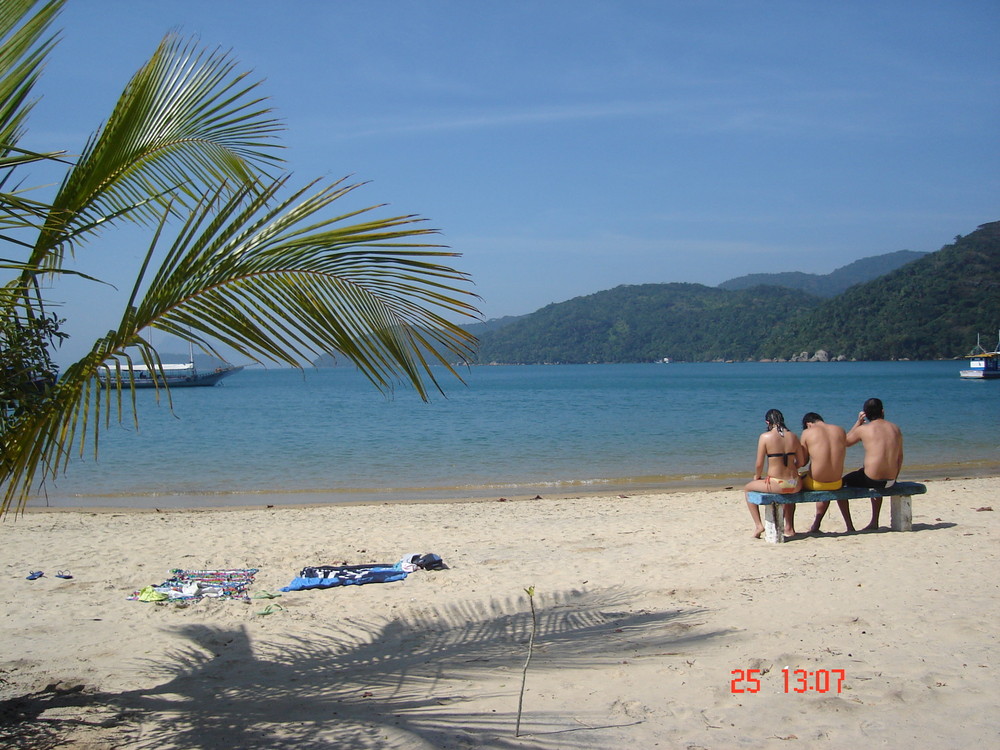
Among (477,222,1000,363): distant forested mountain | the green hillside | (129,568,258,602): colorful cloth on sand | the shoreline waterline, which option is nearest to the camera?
(129,568,258,602): colorful cloth on sand

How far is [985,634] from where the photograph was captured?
4.38 metres

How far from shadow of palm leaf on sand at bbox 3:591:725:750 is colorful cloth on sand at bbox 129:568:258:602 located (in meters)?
0.74

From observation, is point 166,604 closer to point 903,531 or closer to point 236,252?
point 236,252

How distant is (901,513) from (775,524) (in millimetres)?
1293

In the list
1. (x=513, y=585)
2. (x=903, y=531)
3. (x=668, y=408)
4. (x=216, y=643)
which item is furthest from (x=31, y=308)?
(x=668, y=408)

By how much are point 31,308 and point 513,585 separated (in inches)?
162

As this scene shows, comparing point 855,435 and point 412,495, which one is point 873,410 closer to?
point 855,435

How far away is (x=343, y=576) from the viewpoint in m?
6.21

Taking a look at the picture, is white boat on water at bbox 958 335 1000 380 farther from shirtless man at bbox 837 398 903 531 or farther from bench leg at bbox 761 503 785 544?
bench leg at bbox 761 503 785 544

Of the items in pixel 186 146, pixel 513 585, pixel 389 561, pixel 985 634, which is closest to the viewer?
pixel 186 146

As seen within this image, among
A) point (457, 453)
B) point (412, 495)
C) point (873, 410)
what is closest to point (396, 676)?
point (873, 410)

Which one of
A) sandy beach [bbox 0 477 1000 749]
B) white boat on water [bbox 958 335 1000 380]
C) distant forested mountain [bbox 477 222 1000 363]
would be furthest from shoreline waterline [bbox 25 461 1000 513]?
distant forested mountain [bbox 477 222 1000 363]

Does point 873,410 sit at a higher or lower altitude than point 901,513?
higher

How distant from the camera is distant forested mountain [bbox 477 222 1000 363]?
303ft
